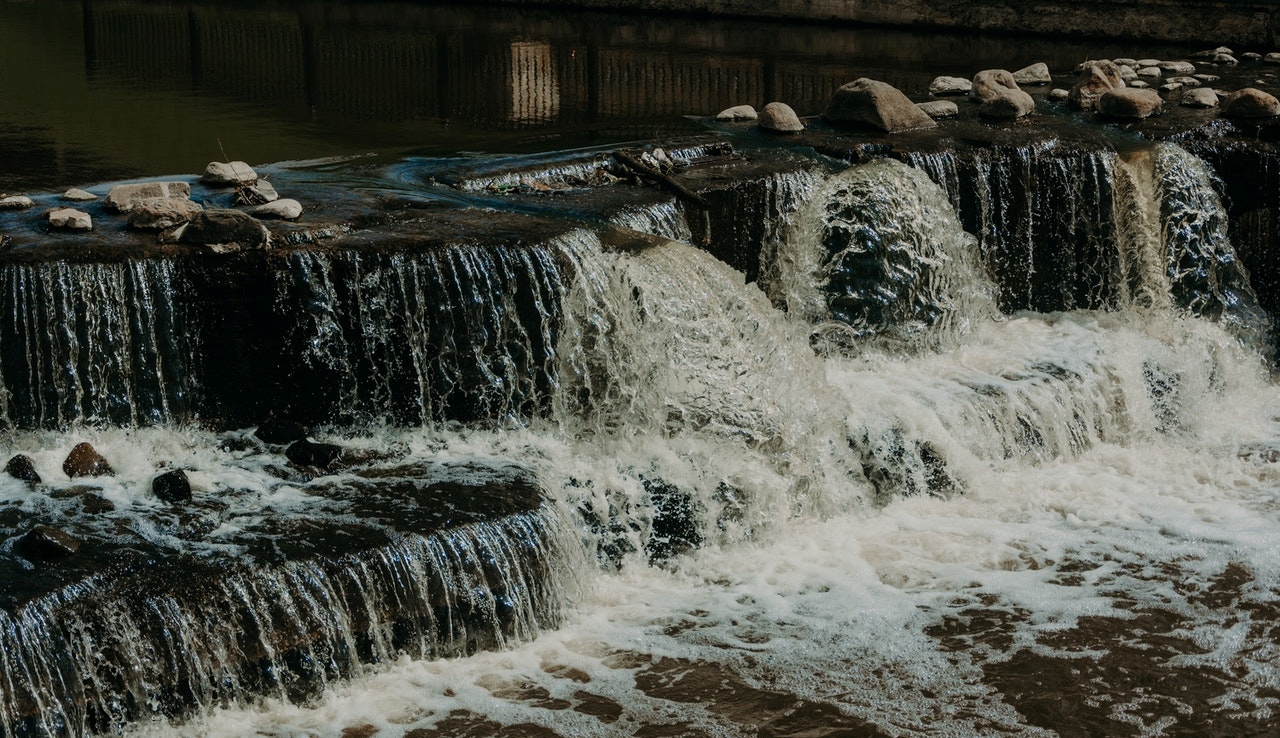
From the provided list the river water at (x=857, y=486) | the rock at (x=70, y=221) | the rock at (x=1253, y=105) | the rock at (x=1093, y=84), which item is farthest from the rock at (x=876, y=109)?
the rock at (x=70, y=221)

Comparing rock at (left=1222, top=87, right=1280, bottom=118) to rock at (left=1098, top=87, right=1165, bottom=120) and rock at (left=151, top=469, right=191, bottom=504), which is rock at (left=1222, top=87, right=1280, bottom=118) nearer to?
rock at (left=1098, top=87, right=1165, bottom=120)

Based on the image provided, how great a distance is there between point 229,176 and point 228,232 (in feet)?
5.55

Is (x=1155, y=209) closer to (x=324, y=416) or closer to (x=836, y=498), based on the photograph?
(x=836, y=498)

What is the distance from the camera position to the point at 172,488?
20.3 feet

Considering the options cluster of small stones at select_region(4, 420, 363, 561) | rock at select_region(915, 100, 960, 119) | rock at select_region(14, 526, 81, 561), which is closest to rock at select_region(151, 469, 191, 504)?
cluster of small stones at select_region(4, 420, 363, 561)

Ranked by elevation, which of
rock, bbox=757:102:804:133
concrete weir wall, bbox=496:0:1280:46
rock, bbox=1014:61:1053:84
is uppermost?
concrete weir wall, bbox=496:0:1280:46

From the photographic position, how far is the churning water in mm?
5625

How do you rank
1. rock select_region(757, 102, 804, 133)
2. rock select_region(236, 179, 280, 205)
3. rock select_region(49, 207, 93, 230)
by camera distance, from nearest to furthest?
rock select_region(49, 207, 93, 230) < rock select_region(236, 179, 280, 205) < rock select_region(757, 102, 804, 133)

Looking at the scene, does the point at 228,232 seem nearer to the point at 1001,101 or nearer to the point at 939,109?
the point at 939,109

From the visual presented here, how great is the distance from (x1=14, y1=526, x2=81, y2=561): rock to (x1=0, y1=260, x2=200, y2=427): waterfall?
1299 mm

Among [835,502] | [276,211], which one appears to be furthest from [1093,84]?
[276,211]

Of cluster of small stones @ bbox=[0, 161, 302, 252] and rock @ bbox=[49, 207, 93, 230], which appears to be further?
rock @ bbox=[49, 207, 93, 230]

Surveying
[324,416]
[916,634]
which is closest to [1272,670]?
[916,634]

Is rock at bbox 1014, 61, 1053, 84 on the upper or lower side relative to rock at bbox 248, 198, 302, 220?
upper
